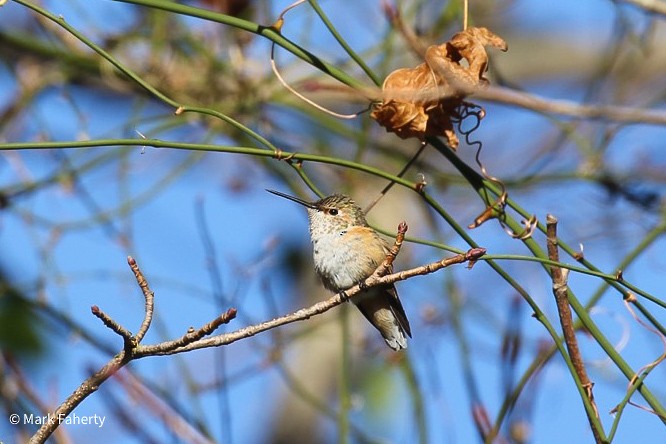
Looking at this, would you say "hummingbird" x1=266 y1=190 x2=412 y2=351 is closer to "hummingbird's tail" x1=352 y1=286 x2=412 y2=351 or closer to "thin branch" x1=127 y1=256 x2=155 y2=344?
"hummingbird's tail" x1=352 y1=286 x2=412 y2=351

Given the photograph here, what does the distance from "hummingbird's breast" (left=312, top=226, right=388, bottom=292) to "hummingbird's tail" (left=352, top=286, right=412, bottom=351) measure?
9 cm

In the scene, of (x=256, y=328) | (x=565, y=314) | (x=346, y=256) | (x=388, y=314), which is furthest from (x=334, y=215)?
(x=256, y=328)

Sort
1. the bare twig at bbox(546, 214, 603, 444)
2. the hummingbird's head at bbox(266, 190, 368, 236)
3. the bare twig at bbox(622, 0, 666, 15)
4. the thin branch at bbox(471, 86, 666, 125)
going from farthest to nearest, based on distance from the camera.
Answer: the hummingbird's head at bbox(266, 190, 368, 236) < the bare twig at bbox(622, 0, 666, 15) < the bare twig at bbox(546, 214, 603, 444) < the thin branch at bbox(471, 86, 666, 125)

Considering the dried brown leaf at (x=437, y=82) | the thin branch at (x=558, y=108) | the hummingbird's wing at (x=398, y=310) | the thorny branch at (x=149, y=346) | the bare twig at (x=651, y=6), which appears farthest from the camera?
the hummingbird's wing at (x=398, y=310)

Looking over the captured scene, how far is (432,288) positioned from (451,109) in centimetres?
253

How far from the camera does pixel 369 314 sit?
3.80 m

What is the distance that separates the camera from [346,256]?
3.63 meters

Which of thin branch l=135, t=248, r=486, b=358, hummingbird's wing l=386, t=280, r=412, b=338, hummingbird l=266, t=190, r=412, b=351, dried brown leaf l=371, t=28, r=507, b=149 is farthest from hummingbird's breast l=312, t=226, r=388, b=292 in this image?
thin branch l=135, t=248, r=486, b=358

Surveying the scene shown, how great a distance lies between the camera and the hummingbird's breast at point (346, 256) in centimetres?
359

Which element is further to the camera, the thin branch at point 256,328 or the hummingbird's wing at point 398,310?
the hummingbird's wing at point 398,310

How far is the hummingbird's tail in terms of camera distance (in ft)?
11.7

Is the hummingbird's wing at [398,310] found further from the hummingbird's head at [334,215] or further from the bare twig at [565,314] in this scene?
the bare twig at [565,314]

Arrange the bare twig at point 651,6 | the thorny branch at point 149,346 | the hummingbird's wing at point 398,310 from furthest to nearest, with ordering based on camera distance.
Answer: the hummingbird's wing at point 398,310, the bare twig at point 651,6, the thorny branch at point 149,346

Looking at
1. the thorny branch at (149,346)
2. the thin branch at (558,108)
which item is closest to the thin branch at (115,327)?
the thorny branch at (149,346)
